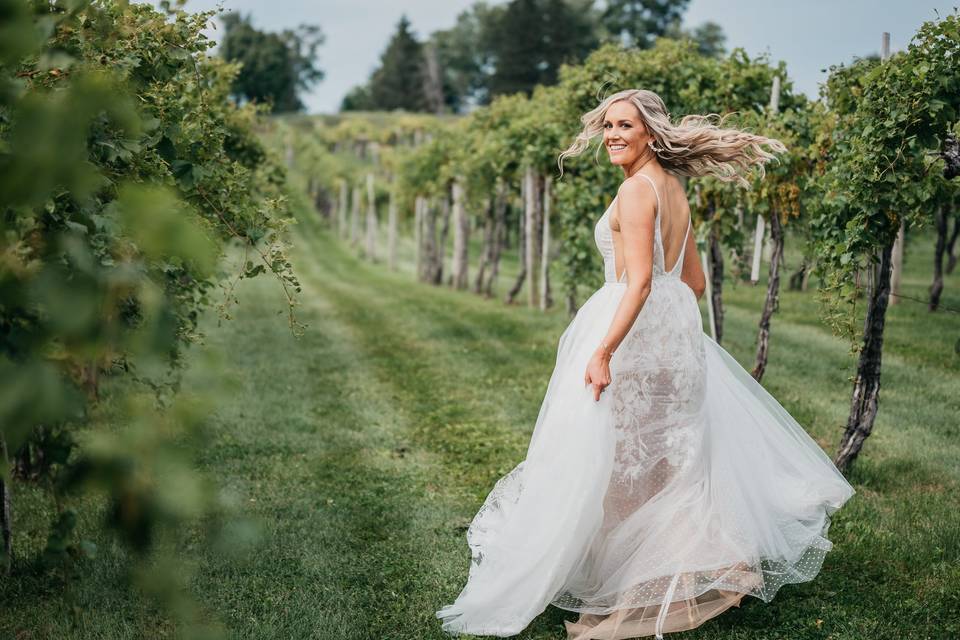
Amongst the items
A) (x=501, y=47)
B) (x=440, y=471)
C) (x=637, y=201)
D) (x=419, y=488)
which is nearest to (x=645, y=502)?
(x=637, y=201)

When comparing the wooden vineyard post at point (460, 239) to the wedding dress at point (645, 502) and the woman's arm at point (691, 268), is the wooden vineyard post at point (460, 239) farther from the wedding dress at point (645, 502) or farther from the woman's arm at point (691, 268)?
the wedding dress at point (645, 502)

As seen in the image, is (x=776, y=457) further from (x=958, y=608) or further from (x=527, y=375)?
(x=527, y=375)

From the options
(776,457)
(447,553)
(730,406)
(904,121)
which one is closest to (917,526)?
(776,457)

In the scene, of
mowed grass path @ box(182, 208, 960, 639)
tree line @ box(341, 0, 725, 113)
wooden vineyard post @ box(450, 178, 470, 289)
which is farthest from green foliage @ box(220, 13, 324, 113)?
mowed grass path @ box(182, 208, 960, 639)

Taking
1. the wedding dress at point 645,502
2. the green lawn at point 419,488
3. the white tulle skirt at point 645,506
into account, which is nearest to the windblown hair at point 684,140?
the wedding dress at point 645,502

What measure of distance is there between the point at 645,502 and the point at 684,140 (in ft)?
5.54

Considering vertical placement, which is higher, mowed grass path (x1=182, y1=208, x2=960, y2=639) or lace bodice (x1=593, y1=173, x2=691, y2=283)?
lace bodice (x1=593, y1=173, x2=691, y2=283)

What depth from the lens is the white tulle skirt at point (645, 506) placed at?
3660 millimetres

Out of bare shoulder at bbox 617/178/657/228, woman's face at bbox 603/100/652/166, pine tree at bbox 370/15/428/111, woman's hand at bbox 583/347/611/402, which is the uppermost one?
pine tree at bbox 370/15/428/111

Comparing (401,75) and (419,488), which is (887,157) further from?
(401,75)

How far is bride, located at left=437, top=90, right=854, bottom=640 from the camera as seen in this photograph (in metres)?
3.65

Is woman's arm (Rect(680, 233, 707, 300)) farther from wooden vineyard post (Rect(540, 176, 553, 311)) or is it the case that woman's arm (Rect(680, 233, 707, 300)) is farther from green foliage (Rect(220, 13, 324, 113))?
green foliage (Rect(220, 13, 324, 113))

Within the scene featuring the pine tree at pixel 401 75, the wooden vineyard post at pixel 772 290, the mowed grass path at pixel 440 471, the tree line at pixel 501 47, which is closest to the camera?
the mowed grass path at pixel 440 471

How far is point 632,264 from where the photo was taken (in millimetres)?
3625
